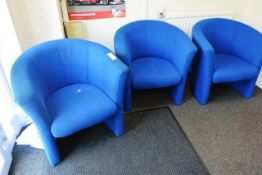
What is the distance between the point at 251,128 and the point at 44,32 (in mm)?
2003

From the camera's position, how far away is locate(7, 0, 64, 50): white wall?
1687 mm

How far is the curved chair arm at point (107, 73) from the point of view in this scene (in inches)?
58.1

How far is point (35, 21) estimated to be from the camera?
5.83 ft

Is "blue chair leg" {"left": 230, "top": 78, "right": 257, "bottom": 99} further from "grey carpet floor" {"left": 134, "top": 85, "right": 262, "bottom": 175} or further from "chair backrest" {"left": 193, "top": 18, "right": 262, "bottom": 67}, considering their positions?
"chair backrest" {"left": 193, "top": 18, "right": 262, "bottom": 67}

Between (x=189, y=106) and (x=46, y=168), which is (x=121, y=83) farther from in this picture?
(x=189, y=106)

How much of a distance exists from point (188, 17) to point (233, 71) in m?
0.82

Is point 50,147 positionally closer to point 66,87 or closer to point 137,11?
point 66,87

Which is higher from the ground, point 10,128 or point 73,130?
point 73,130

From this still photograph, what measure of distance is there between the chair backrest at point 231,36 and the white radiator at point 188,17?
19 cm

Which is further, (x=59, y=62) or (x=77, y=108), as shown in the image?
(x=59, y=62)

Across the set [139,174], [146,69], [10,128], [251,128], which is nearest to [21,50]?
[10,128]

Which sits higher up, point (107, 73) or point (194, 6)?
point (194, 6)

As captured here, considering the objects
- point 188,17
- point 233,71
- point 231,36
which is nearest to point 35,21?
point 188,17

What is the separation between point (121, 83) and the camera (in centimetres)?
149
